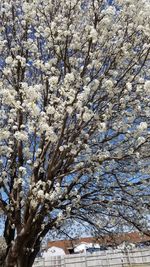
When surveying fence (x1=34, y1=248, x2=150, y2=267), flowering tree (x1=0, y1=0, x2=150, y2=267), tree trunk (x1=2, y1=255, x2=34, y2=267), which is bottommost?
tree trunk (x1=2, y1=255, x2=34, y2=267)

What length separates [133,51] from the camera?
7.45 meters

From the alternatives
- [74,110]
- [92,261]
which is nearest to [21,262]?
[74,110]

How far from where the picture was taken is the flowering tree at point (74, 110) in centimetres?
662

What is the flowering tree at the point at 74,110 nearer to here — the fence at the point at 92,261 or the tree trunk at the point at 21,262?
the tree trunk at the point at 21,262

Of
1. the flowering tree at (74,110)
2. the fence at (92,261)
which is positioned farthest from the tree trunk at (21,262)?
the fence at (92,261)

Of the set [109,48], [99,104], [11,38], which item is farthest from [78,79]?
[11,38]

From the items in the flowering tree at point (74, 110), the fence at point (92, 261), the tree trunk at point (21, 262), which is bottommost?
the tree trunk at point (21, 262)

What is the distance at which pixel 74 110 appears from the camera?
6551 mm

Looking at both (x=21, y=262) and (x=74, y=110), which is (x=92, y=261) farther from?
(x=74, y=110)

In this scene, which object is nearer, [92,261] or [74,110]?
[74,110]

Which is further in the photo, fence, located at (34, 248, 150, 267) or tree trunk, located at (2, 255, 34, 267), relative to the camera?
fence, located at (34, 248, 150, 267)

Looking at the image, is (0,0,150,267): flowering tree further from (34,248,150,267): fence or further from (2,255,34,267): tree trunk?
(34,248,150,267): fence

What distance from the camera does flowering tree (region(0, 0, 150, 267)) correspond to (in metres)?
6.62

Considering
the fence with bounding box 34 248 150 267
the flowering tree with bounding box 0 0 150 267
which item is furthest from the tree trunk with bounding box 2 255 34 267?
the fence with bounding box 34 248 150 267
